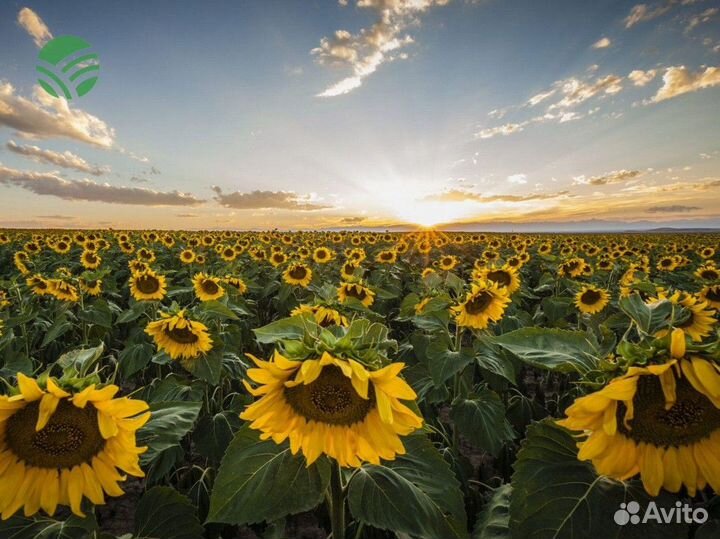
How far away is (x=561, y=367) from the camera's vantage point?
4.79ft

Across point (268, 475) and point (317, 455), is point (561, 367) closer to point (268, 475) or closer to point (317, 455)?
point (317, 455)

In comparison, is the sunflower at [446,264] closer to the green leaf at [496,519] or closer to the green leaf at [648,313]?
the green leaf at [496,519]

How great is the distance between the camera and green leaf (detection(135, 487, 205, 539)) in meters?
1.88

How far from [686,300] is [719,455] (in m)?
3.37

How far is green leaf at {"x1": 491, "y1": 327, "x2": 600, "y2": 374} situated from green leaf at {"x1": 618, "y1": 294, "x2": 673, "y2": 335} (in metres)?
0.23

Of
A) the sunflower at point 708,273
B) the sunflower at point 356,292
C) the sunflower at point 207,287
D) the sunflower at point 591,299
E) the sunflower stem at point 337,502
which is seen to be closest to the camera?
the sunflower stem at point 337,502

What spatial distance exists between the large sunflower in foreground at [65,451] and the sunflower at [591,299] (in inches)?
278

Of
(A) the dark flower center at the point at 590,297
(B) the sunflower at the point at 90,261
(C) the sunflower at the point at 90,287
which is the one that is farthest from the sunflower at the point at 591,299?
(B) the sunflower at the point at 90,261

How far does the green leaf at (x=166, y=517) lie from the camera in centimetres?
188

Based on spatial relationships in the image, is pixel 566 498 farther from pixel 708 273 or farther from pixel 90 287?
pixel 708 273

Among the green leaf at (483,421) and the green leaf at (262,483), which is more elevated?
the green leaf at (262,483)

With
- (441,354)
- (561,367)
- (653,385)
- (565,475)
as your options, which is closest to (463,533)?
(565,475)

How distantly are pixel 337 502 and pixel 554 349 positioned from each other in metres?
1.20

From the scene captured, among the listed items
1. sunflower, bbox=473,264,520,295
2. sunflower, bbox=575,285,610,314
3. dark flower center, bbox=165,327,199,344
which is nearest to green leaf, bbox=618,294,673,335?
dark flower center, bbox=165,327,199,344
